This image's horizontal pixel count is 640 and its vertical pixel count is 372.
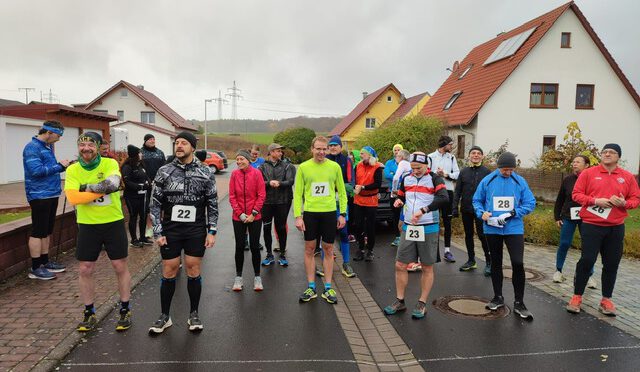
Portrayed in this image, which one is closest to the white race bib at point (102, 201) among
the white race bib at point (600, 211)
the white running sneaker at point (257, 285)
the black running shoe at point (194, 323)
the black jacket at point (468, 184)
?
the black running shoe at point (194, 323)

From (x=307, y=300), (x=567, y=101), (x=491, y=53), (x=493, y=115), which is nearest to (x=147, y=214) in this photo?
(x=307, y=300)

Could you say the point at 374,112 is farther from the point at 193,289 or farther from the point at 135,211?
the point at 193,289

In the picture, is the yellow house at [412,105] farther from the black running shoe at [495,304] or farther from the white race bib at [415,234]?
the white race bib at [415,234]

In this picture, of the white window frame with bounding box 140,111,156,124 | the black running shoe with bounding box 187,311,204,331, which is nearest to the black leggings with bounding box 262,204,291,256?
the black running shoe with bounding box 187,311,204,331

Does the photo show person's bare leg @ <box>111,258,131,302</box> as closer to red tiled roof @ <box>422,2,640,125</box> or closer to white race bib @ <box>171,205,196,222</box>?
white race bib @ <box>171,205,196,222</box>

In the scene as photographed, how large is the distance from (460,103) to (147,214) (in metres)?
22.6

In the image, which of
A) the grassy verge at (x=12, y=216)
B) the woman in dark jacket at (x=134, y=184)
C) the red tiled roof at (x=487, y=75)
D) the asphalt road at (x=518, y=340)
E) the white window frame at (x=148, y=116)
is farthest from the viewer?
the white window frame at (x=148, y=116)

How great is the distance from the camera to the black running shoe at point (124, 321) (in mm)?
4625

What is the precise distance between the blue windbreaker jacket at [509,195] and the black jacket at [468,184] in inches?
53.5

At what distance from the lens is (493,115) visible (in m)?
24.8

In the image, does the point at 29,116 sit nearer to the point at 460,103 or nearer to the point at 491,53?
the point at 460,103

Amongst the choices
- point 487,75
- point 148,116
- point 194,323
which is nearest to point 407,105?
point 487,75

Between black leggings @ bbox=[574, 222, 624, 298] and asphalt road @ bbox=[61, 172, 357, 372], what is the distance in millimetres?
3059

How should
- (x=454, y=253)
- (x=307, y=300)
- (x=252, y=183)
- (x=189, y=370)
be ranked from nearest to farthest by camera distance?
1. (x=189, y=370)
2. (x=307, y=300)
3. (x=252, y=183)
4. (x=454, y=253)
